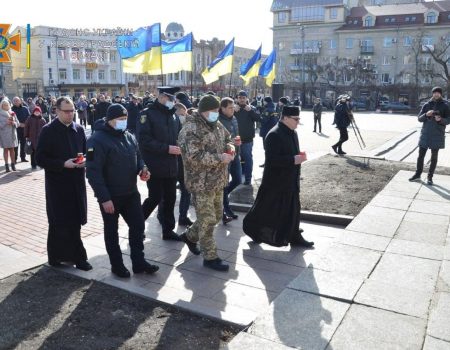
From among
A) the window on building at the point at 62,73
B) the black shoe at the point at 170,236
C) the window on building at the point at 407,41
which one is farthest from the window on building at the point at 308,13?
the black shoe at the point at 170,236

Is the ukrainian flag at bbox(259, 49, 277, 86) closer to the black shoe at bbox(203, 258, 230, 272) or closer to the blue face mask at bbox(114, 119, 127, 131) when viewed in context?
the black shoe at bbox(203, 258, 230, 272)

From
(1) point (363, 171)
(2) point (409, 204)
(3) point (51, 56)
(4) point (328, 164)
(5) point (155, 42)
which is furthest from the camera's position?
(3) point (51, 56)

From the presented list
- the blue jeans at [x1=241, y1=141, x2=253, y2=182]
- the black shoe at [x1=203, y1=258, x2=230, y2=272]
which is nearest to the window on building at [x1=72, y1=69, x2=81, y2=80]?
the blue jeans at [x1=241, y1=141, x2=253, y2=182]

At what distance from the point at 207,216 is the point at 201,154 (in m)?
0.66

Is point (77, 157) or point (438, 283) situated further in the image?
point (77, 157)

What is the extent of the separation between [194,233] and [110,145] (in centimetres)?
142

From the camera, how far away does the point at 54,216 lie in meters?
4.73

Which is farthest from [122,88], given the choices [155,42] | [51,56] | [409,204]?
[409,204]

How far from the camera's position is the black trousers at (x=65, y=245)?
480cm

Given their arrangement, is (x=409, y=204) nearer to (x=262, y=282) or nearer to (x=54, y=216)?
(x=262, y=282)

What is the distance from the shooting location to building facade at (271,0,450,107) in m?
60.1

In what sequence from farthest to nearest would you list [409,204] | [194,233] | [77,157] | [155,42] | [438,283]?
[155,42] → [409,204] → [194,233] → [77,157] → [438,283]

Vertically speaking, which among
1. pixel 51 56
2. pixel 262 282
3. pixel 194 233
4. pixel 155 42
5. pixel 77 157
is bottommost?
pixel 262 282

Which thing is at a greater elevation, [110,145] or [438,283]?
[110,145]
